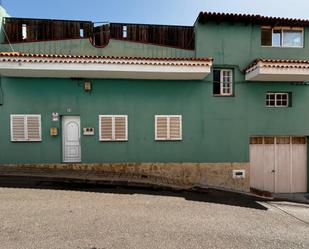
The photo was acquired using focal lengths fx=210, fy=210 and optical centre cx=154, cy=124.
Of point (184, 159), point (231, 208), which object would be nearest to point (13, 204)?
point (231, 208)

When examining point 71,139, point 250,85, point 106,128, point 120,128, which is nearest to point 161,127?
point 120,128

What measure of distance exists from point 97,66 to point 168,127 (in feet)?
12.7

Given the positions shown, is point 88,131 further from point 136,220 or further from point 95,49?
point 136,220

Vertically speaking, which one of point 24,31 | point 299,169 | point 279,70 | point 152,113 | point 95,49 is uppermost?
point 24,31

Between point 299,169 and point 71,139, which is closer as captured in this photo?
point 71,139

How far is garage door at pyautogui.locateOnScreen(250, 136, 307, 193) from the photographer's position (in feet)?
32.7

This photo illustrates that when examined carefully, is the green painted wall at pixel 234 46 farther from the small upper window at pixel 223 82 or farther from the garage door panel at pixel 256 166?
the garage door panel at pixel 256 166

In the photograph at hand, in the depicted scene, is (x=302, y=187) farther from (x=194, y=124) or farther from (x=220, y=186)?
(x=194, y=124)

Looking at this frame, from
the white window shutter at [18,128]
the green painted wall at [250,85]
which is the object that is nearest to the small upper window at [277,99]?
the green painted wall at [250,85]

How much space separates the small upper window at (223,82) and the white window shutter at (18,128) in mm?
8329

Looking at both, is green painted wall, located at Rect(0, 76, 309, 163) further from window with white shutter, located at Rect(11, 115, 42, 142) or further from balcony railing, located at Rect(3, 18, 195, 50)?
balcony railing, located at Rect(3, 18, 195, 50)

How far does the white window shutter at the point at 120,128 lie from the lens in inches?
358

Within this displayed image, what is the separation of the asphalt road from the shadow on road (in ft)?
0.12

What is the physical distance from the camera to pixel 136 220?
4.54 meters
